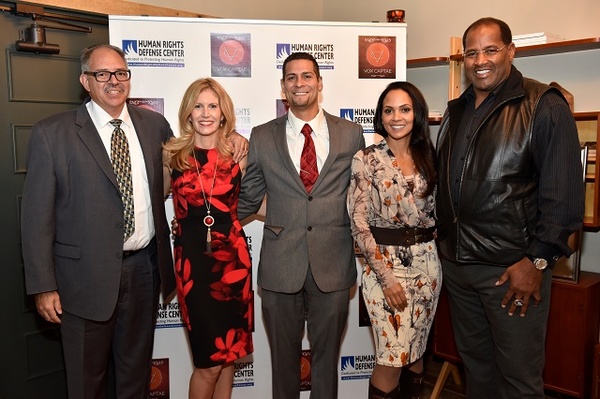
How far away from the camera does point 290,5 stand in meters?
4.75

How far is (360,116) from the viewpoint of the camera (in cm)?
324

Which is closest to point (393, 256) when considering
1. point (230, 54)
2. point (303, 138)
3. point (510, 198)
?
point (510, 198)

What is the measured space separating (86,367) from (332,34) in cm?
216

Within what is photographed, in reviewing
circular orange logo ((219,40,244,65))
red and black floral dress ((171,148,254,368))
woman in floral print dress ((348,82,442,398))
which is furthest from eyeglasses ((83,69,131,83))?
woman in floral print dress ((348,82,442,398))

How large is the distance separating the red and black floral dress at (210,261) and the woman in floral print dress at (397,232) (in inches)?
21.7

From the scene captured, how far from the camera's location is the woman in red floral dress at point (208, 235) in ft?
7.91

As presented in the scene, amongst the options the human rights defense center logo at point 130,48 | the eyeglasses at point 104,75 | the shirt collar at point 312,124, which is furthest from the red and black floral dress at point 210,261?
the human rights defense center logo at point 130,48

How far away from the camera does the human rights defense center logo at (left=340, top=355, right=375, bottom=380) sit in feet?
10.9

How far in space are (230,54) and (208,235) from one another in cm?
121

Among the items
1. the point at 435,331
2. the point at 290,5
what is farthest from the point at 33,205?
the point at 290,5

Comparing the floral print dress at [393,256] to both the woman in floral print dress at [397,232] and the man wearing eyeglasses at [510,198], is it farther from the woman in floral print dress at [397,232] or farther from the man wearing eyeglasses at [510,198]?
A: the man wearing eyeglasses at [510,198]

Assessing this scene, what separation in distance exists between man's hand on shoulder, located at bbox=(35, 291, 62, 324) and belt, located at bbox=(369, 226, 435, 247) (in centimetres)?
136

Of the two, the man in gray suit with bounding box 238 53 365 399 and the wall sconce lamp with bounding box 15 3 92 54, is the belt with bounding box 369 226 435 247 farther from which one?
the wall sconce lamp with bounding box 15 3 92 54

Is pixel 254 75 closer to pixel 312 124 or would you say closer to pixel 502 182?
pixel 312 124
